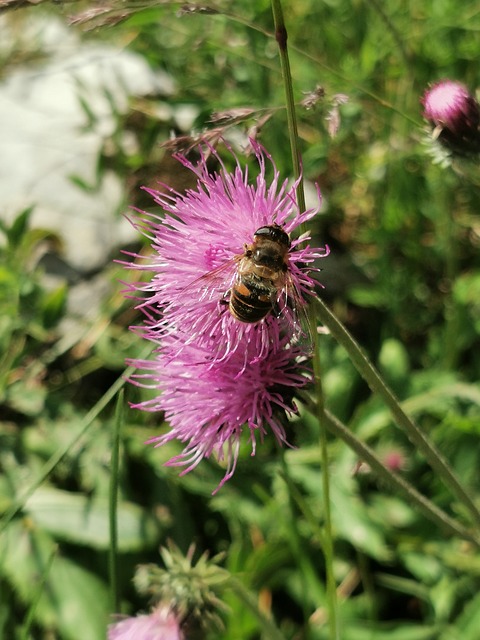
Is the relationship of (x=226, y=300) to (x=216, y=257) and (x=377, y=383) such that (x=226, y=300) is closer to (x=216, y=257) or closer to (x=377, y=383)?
(x=216, y=257)

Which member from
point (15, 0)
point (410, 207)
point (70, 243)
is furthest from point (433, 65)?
point (15, 0)

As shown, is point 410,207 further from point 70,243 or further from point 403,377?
point 70,243

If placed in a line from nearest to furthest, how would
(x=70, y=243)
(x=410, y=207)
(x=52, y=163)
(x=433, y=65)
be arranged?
1. (x=410, y=207)
2. (x=433, y=65)
3. (x=70, y=243)
4. (x=52, y=163)

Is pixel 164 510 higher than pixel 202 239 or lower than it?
lower

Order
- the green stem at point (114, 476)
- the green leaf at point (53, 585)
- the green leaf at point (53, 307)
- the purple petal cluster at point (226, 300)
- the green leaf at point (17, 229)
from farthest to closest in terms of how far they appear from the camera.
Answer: the green leaf at point (53, 307), the green leaf at point (17, 229), the green leaf at point (53, 585), the green stem at point (114, 476), the purple petal cluster at point (226, 300)

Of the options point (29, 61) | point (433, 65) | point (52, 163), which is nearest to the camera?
point (433, 65)

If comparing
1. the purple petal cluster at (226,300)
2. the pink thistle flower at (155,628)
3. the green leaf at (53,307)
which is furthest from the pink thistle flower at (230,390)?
the green leaf at (53,307)

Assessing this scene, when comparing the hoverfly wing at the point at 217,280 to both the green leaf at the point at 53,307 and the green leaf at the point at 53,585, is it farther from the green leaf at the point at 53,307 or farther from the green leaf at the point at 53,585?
the green leaf at the point at 53,307
